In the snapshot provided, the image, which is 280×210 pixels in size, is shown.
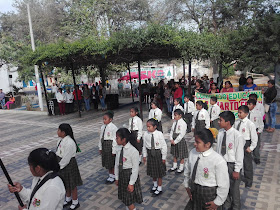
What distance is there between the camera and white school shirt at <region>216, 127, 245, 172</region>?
3438 millimetres

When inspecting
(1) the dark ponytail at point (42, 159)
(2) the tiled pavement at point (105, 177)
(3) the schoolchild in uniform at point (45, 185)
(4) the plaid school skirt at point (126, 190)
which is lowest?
(2) the tiled pavement at point (105, 177)

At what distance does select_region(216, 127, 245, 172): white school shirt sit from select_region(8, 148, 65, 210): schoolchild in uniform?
2.44 meters

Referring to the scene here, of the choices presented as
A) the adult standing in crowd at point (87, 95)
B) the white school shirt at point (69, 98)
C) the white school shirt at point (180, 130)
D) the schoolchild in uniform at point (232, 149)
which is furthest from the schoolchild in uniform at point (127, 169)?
the white school shirt at point (69, 98)

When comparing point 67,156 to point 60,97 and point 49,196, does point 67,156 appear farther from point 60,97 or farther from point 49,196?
point 60,97

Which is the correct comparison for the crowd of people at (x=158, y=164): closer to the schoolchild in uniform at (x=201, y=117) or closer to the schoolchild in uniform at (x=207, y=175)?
the schoolchild in uniform at (x=207, y=175)

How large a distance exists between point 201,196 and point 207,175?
0.28m

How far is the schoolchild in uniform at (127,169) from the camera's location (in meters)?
3.45

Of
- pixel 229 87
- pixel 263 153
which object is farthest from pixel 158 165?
pixel 229 87

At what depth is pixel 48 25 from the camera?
79.0 feet

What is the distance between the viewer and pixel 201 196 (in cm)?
282

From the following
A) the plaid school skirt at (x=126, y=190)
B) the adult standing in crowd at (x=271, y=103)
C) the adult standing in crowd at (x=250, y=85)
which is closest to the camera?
the plaid school skirt at (x=126, y=190)

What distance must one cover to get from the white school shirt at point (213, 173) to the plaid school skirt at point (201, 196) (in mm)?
56

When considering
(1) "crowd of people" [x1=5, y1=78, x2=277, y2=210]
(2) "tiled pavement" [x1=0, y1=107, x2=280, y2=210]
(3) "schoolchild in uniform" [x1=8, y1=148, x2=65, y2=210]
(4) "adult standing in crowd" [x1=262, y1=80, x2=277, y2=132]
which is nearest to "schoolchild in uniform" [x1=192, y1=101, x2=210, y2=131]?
(1) "crowd of people" [x1=5, y1=78, x2=277, y2=210]

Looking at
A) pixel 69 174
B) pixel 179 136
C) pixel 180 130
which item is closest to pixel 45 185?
pixel 69 174
